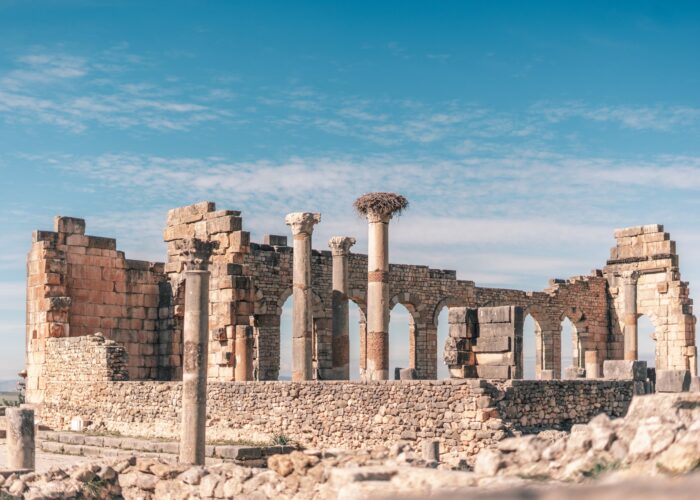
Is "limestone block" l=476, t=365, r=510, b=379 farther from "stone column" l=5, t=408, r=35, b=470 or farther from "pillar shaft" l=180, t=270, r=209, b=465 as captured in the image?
"stone column" l=5, t=408, r=35, b=470

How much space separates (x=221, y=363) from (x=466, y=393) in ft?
24.6

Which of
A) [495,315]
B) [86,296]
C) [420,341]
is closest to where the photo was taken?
[495,315]

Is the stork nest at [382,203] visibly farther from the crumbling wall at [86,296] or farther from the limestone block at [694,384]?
the limestone block at [694,384]

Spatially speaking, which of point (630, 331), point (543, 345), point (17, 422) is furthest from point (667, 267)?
point (17, 422)

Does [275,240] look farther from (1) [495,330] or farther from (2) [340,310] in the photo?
(1) [495,330]

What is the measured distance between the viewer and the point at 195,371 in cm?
1504

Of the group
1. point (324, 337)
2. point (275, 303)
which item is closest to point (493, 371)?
point (275, 303)

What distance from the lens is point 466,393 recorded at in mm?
16000

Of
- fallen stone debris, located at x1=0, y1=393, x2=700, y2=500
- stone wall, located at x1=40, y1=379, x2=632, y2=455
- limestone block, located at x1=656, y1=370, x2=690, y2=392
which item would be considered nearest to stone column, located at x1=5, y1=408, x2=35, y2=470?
stone wall, located at x1=40, y1=379, x2=632, y2=455

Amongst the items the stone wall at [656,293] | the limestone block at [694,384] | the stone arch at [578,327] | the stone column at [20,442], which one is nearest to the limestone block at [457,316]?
the limestone block at [694,384]

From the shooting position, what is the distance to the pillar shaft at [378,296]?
77.7 ft

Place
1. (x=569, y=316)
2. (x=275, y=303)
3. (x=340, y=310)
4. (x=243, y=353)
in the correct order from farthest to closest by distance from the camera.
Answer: (x=569, y=316) < (x=275, y=303) < (x=340, y=310) < (x=243, y=353)

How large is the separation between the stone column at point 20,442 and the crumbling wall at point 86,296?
9223 mm

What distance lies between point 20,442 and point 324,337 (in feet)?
56.8
